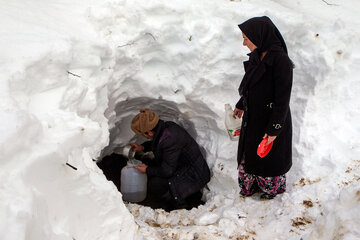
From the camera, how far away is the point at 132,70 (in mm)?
3424

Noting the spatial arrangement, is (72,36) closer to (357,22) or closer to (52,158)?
(52,158)

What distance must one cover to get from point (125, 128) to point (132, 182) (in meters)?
0.95

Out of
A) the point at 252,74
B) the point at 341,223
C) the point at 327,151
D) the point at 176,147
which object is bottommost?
the point at 176,147

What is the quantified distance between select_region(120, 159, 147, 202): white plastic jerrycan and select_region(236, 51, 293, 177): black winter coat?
4.81 ft

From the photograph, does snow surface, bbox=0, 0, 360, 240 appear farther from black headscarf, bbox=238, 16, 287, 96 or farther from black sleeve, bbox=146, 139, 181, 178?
black headscarf, bbox=238, 16, 287, 96

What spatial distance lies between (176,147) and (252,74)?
141 cm

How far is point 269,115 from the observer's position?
8.19 feet

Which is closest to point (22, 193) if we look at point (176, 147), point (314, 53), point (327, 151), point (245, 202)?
point (245, 202)

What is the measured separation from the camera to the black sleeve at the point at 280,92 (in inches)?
90.4

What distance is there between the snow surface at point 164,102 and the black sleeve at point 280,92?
2.01 feet

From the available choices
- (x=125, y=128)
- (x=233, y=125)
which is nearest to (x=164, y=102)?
(x=125, y=128)

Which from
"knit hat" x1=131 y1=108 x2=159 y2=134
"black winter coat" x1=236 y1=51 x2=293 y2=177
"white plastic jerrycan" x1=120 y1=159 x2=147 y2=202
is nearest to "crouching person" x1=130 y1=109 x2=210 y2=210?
"knit hat" x1=131 y1=108 x2=159 y2=134

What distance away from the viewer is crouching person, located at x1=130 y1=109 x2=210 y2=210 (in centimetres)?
347

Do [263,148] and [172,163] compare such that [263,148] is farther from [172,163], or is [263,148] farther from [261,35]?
[172,163]
